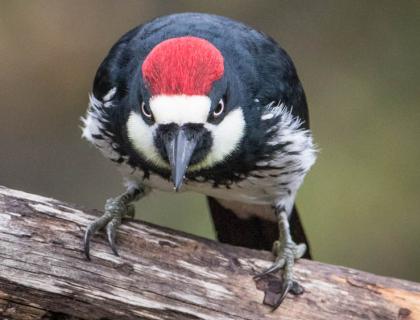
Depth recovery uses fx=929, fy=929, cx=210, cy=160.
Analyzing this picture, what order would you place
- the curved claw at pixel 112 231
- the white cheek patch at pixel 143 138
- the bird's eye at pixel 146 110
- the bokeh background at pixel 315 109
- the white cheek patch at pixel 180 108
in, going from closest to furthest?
the white cheek patch at pixel 180 108
the bird's eye at pixel 146 110
the white cheek patch at pixel 143 138
the curved claw at pixel 112 231
the bokeh background at pixel 315 109

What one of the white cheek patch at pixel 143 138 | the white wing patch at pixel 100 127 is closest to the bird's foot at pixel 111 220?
the white wing patch at pixel 100 127

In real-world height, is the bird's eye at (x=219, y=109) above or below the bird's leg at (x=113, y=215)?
above

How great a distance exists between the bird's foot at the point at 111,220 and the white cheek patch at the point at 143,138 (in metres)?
0.35

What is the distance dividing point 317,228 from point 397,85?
1.17 meters

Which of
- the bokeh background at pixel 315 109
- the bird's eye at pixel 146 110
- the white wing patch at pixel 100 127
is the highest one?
the bird's eye at pixel 146 110

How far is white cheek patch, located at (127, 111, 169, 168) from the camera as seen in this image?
11.5ft

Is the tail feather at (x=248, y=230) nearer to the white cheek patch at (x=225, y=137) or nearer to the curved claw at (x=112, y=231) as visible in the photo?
the curved claw at (x=112, y=231)

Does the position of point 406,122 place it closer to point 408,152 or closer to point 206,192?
point 408,152

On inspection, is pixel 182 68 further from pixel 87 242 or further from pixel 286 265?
pixel 286 265

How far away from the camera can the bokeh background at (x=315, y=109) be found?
6098mm

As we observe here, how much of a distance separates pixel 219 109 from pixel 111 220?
0.77 meters

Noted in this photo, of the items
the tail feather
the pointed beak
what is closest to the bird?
the pointed beak

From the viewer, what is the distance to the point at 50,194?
21.1 ft

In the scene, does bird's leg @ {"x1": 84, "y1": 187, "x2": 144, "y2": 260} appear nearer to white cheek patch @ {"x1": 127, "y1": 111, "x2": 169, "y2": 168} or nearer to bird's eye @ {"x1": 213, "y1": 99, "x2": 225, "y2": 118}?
white cheek patch @ {"x1": 127, "y1": 111, "x2": 169, "y2": 168}
